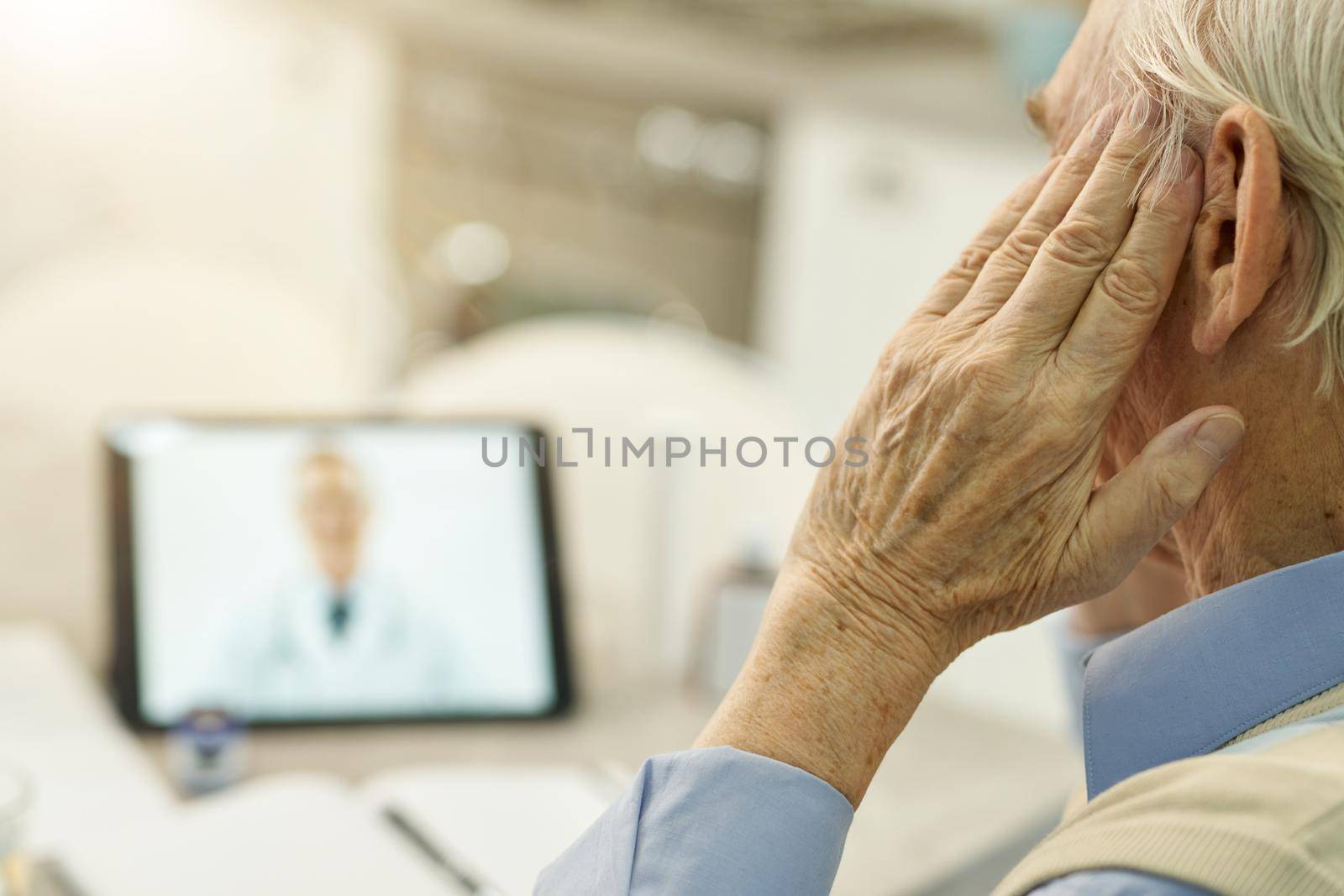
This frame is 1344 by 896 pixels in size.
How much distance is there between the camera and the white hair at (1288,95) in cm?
42

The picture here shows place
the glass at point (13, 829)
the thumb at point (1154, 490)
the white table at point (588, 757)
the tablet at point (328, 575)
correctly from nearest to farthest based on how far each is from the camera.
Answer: the thumb at point (1154, 490)
the glass at point (13, 829)
the white table at point (588, 757)
the tablet at point (328, 575)

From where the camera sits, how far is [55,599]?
0.96 metres

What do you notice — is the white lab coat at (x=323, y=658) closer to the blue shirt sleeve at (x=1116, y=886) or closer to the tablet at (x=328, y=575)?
the tablet at (x=328, y=575)

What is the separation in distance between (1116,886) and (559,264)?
167 centimetres

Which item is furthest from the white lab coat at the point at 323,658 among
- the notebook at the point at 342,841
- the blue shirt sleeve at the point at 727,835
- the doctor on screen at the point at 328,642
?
the blue shirt sleeve at the point at 727,835

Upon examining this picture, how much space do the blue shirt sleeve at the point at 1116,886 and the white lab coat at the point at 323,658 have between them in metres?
0.60

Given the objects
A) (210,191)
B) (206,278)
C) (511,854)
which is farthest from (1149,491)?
(210,191)

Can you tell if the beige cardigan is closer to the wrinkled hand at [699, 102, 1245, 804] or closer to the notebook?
the wrinkled hand at [699, 102, 1245, 804]

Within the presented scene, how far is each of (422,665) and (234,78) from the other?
929 millimetres

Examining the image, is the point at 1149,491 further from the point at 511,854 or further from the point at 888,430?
the point at 511,854

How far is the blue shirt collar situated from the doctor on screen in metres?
0.55

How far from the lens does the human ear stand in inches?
16.8

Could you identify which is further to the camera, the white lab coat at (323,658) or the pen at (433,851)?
the white lab coat at (323,658)

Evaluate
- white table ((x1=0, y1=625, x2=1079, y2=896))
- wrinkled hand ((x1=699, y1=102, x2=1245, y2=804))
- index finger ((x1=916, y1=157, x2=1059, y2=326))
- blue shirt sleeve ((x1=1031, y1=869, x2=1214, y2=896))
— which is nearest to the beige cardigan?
blue shirt sleeve ((x1=1031, y1=869, x2=1214, y2=896))
